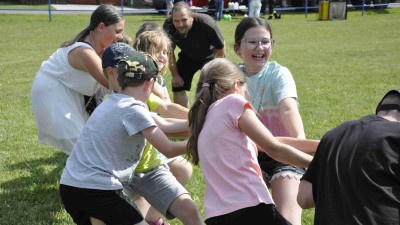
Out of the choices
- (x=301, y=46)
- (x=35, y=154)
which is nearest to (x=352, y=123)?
(x=35, y=154)

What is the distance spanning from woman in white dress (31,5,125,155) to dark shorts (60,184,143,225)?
143 centimetres

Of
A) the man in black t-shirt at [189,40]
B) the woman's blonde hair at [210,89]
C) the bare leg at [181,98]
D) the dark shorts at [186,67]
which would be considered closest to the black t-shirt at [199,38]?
the man in black t-shirt at [189,40]

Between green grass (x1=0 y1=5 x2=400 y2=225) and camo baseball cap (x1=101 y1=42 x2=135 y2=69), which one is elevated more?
camo baseball cap (x1=101 y1=42 x2=135 y2=69)

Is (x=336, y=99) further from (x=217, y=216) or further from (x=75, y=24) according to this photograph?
(x=75, y=24)

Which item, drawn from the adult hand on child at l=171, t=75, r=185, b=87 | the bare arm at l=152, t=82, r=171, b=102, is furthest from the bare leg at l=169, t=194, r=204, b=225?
the adult hand on child at l=171, t=75, r=185, b=87

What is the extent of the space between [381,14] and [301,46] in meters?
A: 13.1

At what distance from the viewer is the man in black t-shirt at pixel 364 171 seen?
2.26 m

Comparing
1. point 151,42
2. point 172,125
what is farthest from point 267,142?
point 151,42

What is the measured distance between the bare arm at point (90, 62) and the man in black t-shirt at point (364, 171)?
2495 millimetres

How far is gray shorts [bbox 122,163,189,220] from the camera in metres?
3.57

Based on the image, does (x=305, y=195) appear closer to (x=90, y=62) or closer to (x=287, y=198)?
(x=287, y=198)

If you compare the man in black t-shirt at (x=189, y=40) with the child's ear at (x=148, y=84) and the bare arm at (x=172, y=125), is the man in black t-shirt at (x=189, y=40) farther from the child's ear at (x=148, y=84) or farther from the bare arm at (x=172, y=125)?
the child's ear at (x=148, y=84)

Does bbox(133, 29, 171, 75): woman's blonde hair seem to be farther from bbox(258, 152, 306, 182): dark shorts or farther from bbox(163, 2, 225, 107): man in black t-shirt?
bbox(163, 2, 225, 107): man in black t-shirt

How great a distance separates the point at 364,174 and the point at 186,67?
5882 mm
